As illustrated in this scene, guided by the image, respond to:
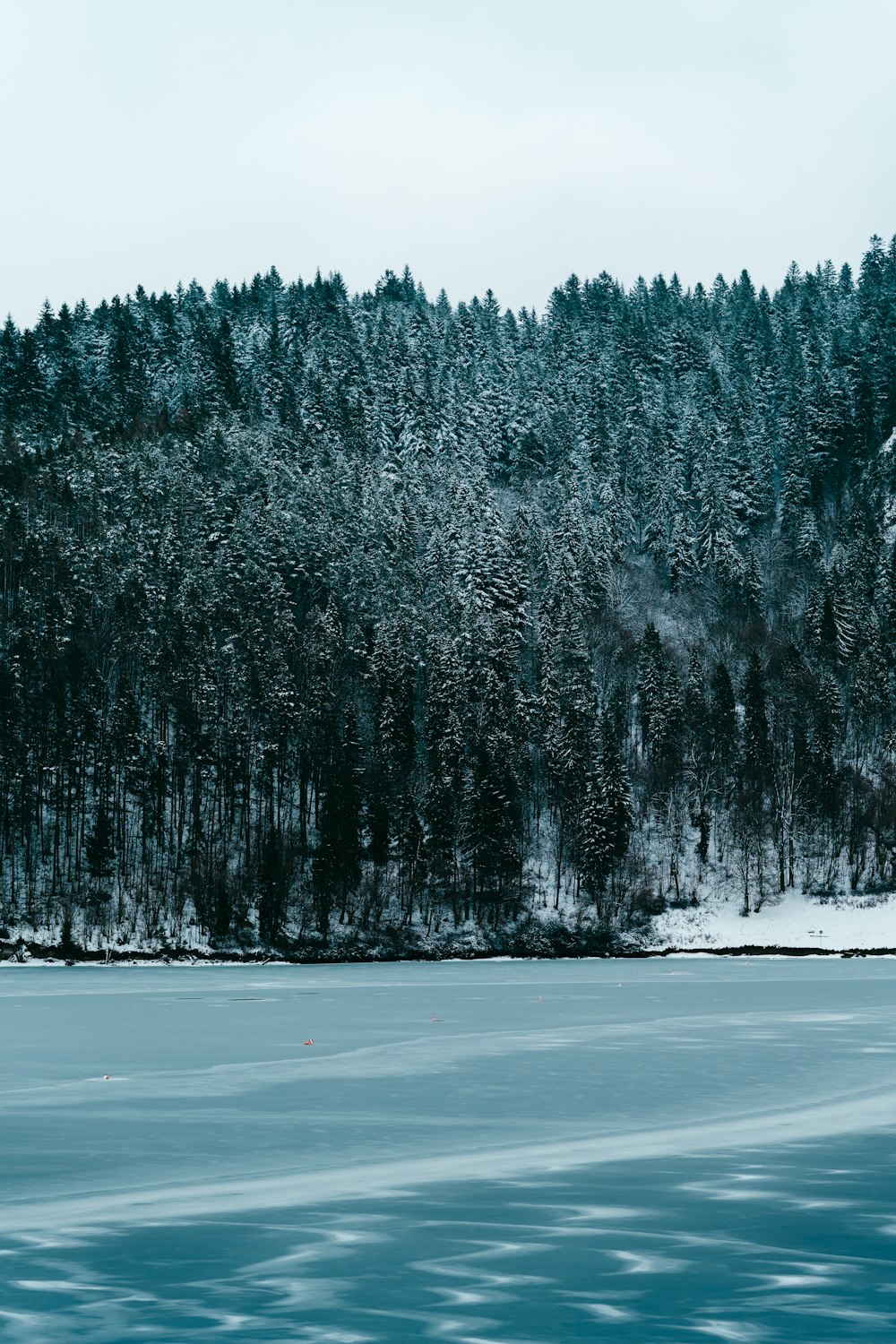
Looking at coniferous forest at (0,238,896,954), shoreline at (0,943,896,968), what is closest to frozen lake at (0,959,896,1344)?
shoreline at (0,943,896,968)

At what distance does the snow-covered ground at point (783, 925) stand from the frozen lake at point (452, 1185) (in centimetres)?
7447

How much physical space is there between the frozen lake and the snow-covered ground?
244 ft

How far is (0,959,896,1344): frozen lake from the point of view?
11.8 metres

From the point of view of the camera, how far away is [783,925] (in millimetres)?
115062

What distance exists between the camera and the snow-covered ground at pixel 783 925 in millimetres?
110275

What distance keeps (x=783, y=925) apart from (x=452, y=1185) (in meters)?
103

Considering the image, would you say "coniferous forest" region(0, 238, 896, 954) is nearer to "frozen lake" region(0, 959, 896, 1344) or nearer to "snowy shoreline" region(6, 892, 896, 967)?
"snowy shoreline" region(6, 892, 896, 967)

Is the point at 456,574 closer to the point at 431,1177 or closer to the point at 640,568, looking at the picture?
the point at 640,568

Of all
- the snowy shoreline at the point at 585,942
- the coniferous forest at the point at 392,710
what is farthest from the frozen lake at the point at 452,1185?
the coniferous forest at the point at 392,710

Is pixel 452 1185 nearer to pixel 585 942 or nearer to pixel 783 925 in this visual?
pixel 585 942

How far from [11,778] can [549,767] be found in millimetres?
51635

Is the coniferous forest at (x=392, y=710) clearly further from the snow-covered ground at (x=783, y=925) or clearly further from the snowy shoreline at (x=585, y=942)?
the snow-covered ground at (x=783, y=925)

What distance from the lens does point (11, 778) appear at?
4626 inches

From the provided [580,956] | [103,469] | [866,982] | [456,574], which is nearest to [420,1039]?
[866,982]
